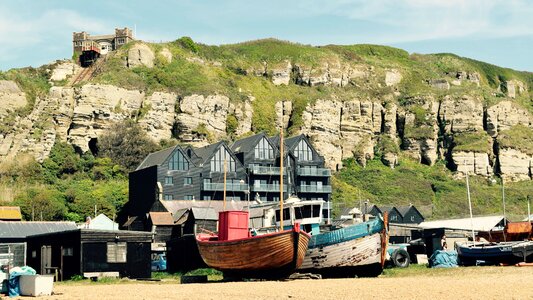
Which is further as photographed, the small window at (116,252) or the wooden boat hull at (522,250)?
the small window at (116,252)

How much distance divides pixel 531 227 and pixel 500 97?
260 feet

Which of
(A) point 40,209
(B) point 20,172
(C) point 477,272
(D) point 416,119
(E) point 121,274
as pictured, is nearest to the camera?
(C) point 477,272

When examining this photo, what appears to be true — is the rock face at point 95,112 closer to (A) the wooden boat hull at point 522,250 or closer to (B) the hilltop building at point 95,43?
(B) the hilltop building at point 95,43

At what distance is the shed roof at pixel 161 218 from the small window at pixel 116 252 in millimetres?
25574

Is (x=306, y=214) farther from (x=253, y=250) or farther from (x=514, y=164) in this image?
(x=514, y=164)

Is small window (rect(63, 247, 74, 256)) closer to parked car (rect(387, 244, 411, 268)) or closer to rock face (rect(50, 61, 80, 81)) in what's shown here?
parked car (rect(387, 244, 411, 268))

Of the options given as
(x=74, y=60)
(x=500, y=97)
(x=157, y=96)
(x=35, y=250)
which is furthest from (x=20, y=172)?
(x=500, y=97)

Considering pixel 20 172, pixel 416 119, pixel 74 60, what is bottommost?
pixel 20 172

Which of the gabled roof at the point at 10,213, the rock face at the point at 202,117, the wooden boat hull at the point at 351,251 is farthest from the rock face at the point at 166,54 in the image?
the wooden boat hull at the point at 351,251

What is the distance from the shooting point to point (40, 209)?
7669 cm

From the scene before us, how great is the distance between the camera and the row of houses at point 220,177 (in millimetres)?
80750

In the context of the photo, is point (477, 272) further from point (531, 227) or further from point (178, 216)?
point (178, 216)

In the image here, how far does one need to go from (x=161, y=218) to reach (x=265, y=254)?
117 ft

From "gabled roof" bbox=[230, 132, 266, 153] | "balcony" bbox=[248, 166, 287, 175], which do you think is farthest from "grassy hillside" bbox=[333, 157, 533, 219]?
"gabled roof" bbox=[230, 132, 266, 153]
